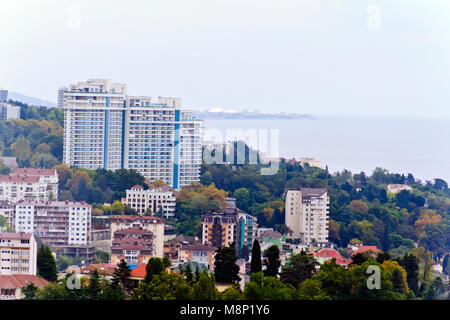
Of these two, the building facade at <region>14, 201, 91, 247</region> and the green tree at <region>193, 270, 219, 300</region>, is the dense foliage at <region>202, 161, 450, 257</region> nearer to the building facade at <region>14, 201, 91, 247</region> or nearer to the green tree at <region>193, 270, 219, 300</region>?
the building facade at <region>14, 201, 91, 247</region>

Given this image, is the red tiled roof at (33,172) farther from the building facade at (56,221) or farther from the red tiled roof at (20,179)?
the building facade at (56,221)

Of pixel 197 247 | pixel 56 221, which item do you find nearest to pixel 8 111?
pixel 56 221

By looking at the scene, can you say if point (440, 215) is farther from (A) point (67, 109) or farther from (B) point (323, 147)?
(A) point (67, 109)

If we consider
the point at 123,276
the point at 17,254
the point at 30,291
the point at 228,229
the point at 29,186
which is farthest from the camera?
the point at 29,186

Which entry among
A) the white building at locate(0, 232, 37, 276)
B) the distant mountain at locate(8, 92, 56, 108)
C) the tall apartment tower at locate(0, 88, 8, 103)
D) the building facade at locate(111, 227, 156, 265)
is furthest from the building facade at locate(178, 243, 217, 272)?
the tall apartment tower at locate(0, 88, 8, 103)

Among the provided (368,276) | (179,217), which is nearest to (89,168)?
(179,217)

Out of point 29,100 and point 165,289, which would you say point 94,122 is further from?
point 165,289
